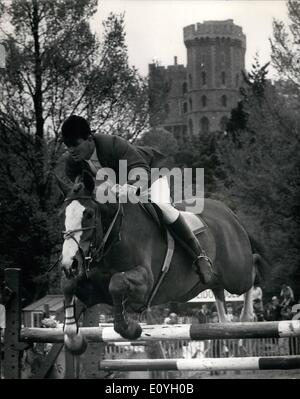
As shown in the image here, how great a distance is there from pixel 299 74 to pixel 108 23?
5159 millimetres

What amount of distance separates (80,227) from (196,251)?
4.40 feet

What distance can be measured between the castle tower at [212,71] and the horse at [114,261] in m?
92.2

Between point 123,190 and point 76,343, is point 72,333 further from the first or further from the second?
point 123,190

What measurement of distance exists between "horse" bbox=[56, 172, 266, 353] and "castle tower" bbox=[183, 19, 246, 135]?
303 feet

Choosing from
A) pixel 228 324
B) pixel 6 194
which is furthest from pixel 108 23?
pixel 228 324

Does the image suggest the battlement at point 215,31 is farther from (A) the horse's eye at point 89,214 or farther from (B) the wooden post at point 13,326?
(A) the horse's eye at point 89,214

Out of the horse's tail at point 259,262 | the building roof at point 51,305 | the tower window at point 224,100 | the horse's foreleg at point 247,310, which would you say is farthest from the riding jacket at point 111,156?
the tower window at point 224,100

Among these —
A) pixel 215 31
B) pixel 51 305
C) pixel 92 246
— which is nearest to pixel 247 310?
pixel 92 246

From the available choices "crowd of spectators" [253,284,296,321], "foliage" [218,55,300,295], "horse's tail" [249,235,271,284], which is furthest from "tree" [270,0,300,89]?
"horse's tail" [249,235,271,284]

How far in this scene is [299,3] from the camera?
797 inches

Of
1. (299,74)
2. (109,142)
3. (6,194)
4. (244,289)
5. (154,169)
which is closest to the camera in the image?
(109,142)

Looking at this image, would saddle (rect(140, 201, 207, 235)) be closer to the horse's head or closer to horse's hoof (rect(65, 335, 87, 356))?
the horse's head

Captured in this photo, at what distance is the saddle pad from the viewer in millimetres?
6504

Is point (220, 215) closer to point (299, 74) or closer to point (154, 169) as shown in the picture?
point (154, 169)
